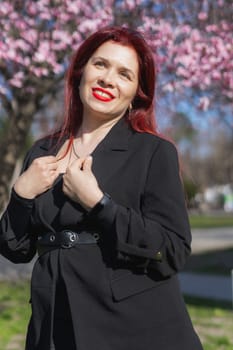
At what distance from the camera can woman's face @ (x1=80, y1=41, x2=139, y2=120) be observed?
1774 mm

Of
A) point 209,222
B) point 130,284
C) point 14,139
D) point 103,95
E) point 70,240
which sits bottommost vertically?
point 209,222

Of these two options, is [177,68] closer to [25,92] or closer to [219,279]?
[25,92]

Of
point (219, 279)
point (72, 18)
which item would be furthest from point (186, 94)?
point (219, 279)

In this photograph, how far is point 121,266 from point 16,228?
0.35 m

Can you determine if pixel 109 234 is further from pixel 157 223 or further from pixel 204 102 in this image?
pixel 204 102

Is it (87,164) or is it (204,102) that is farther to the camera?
(204,102)

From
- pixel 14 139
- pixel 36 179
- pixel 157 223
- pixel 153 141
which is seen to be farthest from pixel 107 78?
pixel 14 139

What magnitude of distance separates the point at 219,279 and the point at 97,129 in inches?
302

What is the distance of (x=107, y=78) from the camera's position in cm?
177

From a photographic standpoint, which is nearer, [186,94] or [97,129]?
[97,129]

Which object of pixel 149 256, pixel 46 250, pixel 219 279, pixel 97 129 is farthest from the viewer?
pixel 219 279

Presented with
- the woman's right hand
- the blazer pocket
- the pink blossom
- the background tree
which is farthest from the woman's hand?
the pink blossom

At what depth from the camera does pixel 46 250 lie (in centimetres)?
169

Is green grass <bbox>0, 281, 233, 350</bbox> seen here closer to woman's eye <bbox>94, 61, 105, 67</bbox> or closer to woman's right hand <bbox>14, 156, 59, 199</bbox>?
woman's right hand <bbox>14, 156, 59, 199</bbox>
